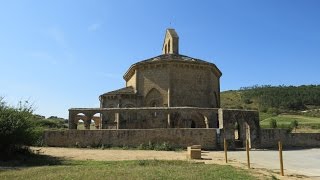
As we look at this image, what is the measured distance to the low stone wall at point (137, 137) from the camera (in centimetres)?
2572

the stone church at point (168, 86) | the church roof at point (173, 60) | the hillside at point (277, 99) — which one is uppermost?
the hillside at point (277, 99)

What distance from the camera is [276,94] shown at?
115312 millimetres

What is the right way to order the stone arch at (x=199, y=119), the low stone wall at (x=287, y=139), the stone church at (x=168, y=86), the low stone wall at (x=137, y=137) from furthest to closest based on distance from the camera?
the stone church at (x=168, y=86), the stone arch at (x=199, y=119), the low stone wall at (x=287, y=139), the low stone wall at (x=137, y=137)

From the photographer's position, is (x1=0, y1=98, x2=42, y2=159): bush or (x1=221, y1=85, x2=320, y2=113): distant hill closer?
(x1=0, y1=98, x2=42, y2=159): bush

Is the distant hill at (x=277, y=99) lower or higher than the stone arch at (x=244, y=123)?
higher

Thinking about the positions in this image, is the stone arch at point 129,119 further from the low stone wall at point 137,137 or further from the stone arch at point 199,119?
the stone arch at point 199,119

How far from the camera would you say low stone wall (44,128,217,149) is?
2572 cm

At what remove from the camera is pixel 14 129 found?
17984 millimetres

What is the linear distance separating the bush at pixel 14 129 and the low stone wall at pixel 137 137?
245 inches

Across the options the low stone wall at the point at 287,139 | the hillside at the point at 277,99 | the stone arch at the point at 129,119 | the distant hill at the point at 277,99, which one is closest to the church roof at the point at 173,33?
the stone arch at the point at 129,119

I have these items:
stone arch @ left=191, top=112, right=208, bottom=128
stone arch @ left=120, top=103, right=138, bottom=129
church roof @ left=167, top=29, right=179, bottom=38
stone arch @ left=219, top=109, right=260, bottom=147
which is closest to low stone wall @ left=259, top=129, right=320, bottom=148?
stone arch @ left=219, top=109, right=260, bottom=147

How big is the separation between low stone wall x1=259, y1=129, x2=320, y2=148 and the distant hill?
211ft

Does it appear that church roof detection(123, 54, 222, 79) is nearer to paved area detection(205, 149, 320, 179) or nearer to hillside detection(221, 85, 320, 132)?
paved area detection(205, 149, 320, 179)

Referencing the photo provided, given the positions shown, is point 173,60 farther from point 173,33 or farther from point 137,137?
point 137,137
